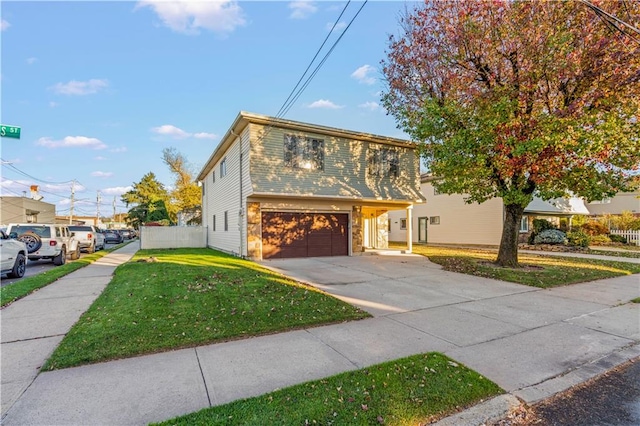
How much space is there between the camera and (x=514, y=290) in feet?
26.0

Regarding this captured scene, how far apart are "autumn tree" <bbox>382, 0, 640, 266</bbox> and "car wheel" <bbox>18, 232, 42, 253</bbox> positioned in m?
15.0

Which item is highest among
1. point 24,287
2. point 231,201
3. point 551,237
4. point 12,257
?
point 231,201

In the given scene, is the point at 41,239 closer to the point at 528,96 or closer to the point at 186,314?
the point at 186,314


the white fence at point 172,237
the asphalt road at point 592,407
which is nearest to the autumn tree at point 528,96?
the asphalt road at point 592,407

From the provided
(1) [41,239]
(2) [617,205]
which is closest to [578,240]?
(2) [617,205]

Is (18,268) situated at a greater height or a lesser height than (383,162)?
lesser

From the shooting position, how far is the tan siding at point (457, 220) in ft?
66.6

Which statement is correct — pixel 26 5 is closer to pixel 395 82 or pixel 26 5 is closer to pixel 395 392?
pixel 395 82

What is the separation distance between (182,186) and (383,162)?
27369 mm

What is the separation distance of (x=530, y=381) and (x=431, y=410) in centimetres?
145

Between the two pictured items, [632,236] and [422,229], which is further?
[422,229]

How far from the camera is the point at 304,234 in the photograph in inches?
563

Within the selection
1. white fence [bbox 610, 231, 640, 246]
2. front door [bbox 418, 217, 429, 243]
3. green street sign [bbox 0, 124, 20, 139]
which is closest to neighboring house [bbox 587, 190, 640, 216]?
white fence [bbox 610, 231, 640, 246]

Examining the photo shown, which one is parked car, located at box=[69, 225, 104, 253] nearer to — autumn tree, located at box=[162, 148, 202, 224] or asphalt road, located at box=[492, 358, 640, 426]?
autumn tree, located at box=[162, 148, 202, 224]
